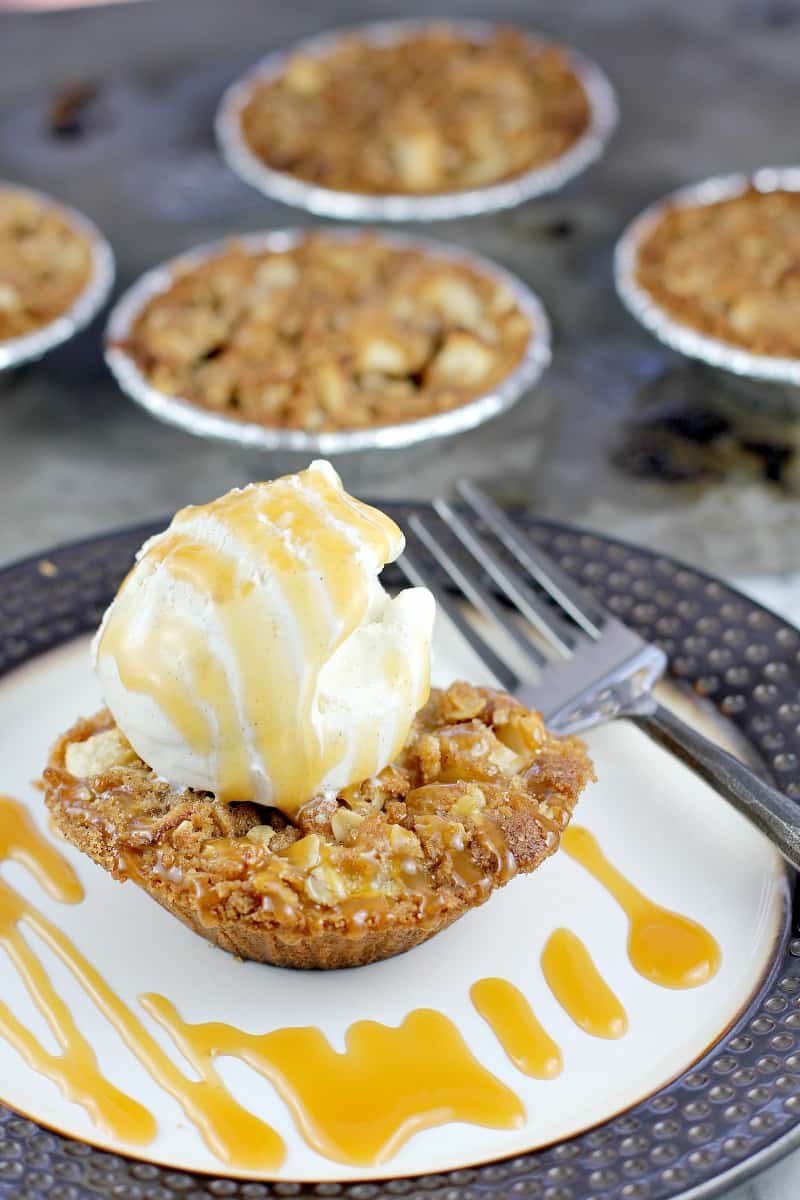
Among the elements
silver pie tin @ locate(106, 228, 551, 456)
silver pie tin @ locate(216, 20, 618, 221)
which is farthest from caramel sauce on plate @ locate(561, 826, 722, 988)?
silver pie tin @ locate(216, 20, 618, 221)

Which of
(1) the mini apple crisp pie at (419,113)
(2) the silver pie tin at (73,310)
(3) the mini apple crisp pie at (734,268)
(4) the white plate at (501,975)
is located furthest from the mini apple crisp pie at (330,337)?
(4) the white plate at (501,975)

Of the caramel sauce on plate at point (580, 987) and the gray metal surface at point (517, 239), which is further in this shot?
the gray metal surface at point (517, 239)

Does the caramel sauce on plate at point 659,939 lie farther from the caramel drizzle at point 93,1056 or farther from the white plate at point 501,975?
the caramel drizzle at point 93,1056

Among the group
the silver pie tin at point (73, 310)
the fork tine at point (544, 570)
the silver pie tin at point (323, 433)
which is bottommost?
the silver pie tin at point (73, 310)

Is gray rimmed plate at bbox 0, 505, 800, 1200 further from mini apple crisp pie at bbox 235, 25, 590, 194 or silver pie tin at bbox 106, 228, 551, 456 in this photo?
mini apple crisp pie at bbox 235, 25, 590, 194

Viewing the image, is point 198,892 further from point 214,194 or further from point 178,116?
point 178,116

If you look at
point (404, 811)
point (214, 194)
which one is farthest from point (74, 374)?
point (404, 811)

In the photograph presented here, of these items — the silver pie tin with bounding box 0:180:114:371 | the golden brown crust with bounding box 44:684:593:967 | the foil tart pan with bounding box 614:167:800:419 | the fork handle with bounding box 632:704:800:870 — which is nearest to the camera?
the golden brown crust with bounding box 44:684:593:967
